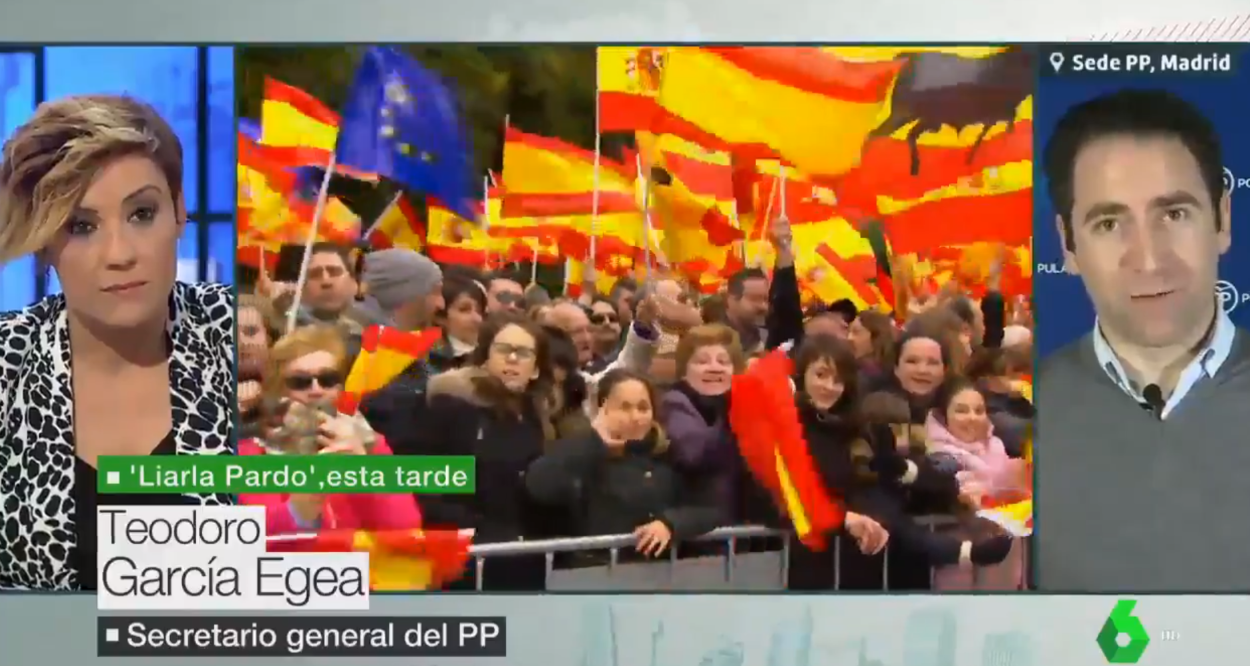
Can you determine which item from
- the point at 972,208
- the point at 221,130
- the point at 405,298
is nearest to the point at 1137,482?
the point at 972,208

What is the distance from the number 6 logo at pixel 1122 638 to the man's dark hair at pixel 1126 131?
0.93 meters

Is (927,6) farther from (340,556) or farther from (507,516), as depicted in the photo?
(340,556)

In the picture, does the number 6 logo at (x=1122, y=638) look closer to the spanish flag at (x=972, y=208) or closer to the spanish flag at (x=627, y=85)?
the spanish flag at (x=972, y=208)

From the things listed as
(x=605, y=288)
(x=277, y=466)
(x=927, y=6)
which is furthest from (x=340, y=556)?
(x=927, y=6)

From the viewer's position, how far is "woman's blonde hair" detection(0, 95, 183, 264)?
298cm

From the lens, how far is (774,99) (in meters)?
2.96

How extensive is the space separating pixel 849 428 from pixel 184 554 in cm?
171

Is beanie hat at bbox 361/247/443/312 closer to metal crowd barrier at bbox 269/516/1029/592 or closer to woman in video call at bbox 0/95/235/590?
woman in video call at bbox 0/95/235/590

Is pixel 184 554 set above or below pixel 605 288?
below

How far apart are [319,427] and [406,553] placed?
1.26 ft

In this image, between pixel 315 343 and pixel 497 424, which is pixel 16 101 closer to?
pixel 315 343

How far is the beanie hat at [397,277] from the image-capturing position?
2965mm

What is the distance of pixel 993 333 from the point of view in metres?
2.96

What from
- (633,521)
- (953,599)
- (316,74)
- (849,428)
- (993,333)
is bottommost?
(953,599)
